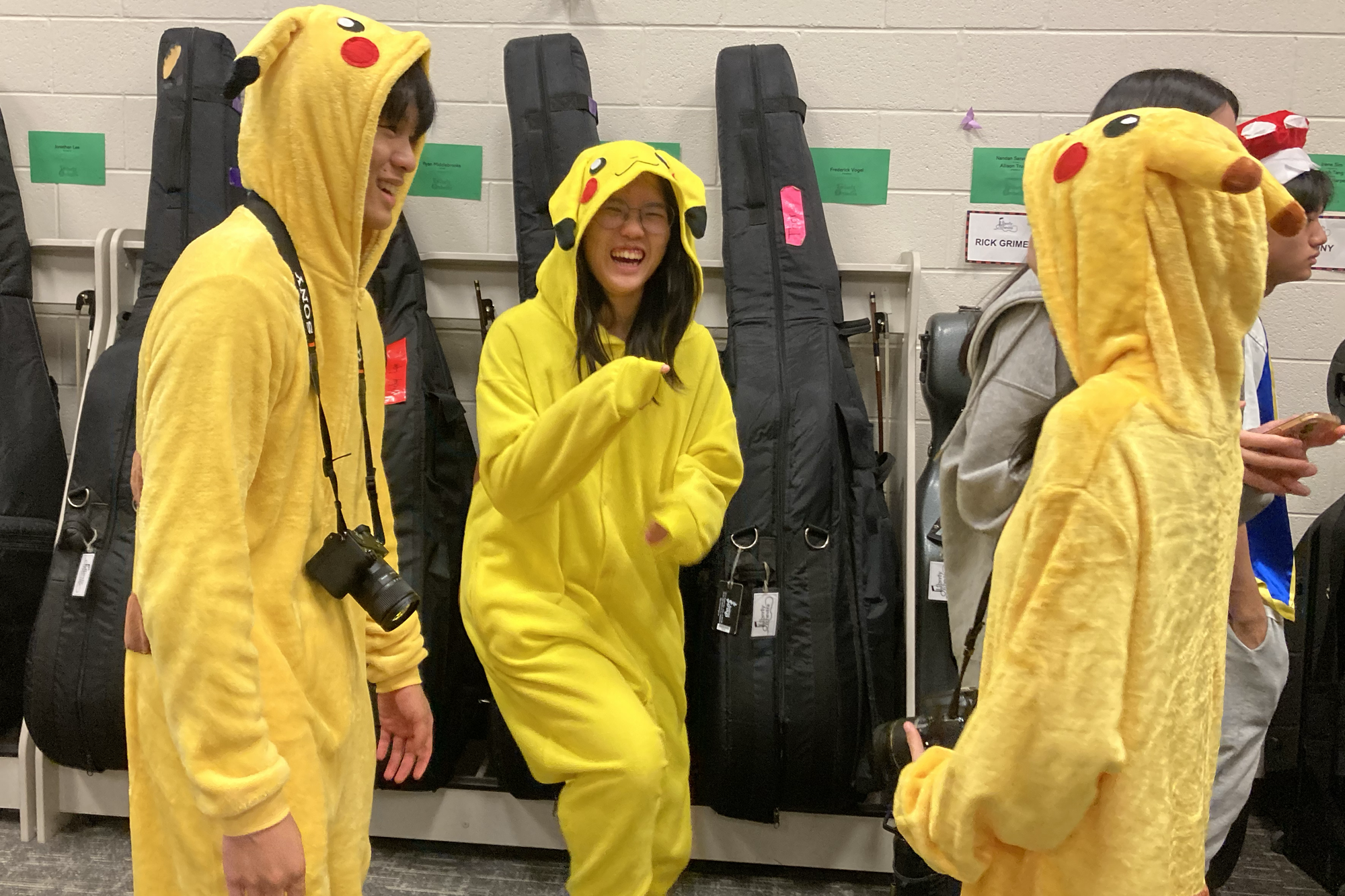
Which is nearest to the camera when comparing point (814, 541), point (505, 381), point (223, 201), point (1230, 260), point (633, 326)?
point (1230, 260)

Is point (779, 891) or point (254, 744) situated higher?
point (254, 744)

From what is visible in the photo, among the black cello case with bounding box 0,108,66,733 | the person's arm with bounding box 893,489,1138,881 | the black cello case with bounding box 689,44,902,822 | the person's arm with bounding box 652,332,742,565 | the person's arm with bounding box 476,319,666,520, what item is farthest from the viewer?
the black cello case with bounding box 0,108,66,733

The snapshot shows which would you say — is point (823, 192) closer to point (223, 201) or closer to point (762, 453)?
point (762, 453)

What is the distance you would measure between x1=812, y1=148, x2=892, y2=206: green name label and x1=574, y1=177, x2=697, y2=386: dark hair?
2.19ft

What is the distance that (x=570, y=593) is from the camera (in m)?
1.88

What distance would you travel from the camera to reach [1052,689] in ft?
2.79

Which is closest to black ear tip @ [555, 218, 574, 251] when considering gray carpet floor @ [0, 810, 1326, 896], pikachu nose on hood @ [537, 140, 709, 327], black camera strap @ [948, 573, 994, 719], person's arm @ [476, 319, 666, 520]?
pikachu nose on hood @ [537, 140, 709, 327]

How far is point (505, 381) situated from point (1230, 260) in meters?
1.24

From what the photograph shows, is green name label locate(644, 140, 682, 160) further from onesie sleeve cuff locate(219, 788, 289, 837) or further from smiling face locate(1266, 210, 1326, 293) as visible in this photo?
onesie sleeve cuff locate(219, 788, 289, 837)

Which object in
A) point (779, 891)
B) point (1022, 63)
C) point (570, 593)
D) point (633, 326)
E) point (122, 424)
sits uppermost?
point (1022, 63)

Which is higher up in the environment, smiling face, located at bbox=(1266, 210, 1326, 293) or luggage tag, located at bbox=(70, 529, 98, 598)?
smiling face, located at bbox=(1266, 210, 1326, 293)

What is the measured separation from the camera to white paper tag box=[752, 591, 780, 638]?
2146mm

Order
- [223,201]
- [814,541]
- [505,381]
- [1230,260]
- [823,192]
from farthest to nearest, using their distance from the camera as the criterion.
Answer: [823,192]
[223,201]
[814,541]
[505,381]
[1230,260]

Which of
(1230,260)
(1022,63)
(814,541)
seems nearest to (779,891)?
(814,541)
